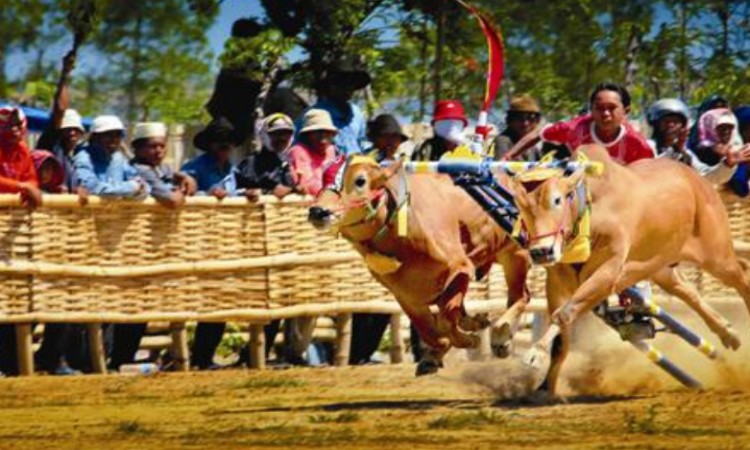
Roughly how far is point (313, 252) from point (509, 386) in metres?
3.13

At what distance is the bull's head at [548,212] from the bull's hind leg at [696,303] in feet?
6.01

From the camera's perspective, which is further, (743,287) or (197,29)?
(197,29)

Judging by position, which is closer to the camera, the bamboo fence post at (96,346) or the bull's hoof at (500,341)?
the bull's hoof at (500,341)

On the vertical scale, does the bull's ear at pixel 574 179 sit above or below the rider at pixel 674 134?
below

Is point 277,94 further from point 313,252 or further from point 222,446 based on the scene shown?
point 222,446

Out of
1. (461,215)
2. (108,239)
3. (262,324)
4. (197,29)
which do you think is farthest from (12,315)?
(197,29)

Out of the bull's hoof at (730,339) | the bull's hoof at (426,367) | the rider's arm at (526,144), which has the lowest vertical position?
the bull's hoof at (426,367)

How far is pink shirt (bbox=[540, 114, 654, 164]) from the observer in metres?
15.3

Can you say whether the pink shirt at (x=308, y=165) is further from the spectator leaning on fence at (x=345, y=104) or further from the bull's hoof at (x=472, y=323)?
the bull's hoof at (x=472, y=323)

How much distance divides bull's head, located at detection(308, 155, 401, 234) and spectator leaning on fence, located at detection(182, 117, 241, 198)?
3.47m

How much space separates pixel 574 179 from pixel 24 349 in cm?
501

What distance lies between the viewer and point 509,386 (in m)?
15.0

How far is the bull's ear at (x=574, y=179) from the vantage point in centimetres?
1352

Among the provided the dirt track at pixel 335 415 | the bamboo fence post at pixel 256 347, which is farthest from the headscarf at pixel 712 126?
the bamboo fence post at pixel 256 347
